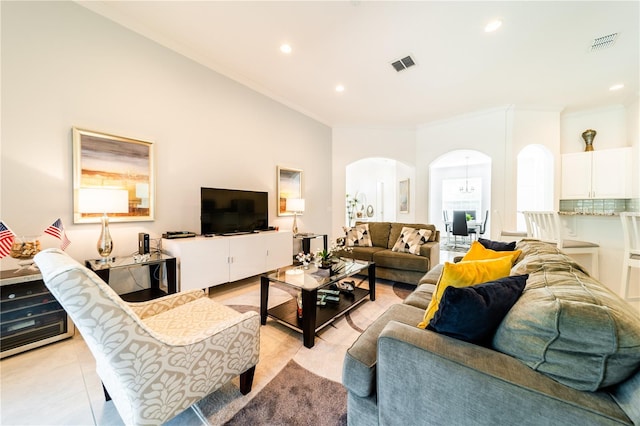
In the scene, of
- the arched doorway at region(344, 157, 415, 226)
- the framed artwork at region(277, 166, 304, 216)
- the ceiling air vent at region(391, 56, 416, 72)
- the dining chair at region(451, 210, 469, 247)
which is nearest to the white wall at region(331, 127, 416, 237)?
the framed artwork at region(277, 166, 304, 216)

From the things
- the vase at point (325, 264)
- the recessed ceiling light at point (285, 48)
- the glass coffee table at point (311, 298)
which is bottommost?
the glass coffee table at point (311, 298)

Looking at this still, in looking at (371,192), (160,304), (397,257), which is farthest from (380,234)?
(371,192)

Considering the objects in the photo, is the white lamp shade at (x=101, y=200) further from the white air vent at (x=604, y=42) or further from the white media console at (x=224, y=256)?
the white air vent at (x=604, y=42)

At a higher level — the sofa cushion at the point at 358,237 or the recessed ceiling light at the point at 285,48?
the recessed ceiling light at the point at 285,48

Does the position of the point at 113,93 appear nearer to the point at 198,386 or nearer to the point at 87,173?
the point at 87,173

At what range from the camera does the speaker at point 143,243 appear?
2.62m

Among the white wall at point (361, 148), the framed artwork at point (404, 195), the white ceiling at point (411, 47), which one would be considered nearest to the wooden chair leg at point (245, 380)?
the white ceiling at point (411, 47)

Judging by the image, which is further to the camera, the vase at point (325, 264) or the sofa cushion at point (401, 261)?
the sofa cushion at point (401, 261)

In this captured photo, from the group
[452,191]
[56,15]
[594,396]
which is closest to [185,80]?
[56,15]

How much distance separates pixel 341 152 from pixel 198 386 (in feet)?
17.3

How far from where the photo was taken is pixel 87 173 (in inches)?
95.1

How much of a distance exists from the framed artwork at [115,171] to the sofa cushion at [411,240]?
3.43 meters

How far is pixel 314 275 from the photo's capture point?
8.41ft

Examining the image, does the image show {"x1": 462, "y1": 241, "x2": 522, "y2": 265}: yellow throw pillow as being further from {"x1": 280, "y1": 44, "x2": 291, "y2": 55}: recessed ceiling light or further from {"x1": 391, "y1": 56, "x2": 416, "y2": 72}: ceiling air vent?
{"x1": 280, "y1": 44, "x2": 291, "y2": 55}: recessed ceiling light
